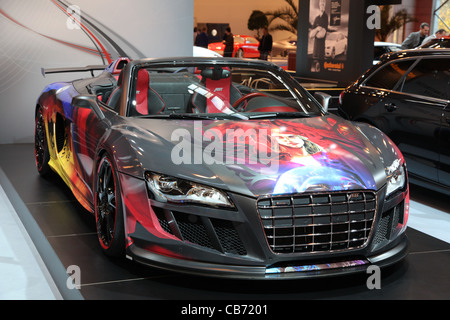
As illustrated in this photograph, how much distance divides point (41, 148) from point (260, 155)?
3238 millimetres

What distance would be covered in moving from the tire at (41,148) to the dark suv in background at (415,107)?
A: 3219mm

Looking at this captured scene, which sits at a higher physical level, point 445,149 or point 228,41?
point 228,41

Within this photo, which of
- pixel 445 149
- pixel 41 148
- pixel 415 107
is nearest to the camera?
pixel 445 149

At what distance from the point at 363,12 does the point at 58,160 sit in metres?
12.3

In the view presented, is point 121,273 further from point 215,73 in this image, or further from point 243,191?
point 215,73

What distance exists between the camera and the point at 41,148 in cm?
598

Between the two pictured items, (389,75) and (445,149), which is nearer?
(445,149)

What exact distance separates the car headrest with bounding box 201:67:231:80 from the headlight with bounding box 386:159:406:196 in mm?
1627

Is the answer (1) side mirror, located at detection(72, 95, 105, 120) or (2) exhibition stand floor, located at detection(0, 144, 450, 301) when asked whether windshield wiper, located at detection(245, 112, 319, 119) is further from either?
(2) exhibition stand floor, located at detection(0, 144, 450, 301)

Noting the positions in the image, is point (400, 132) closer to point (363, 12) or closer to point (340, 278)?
point (340, 278)

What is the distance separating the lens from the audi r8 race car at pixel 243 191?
3176 millimetres

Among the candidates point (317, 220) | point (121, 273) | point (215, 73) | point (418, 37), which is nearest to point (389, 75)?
point (215, 73)

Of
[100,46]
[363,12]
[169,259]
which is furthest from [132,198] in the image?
[363,12]

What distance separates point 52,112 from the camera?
5.52 m
